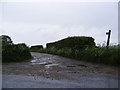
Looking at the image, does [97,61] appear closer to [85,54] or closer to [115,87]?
[85,54]


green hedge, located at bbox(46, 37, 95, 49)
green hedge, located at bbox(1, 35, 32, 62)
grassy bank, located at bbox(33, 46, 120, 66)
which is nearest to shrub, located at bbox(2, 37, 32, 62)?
green hedge, located at bbox(1, 35, 32, 62)

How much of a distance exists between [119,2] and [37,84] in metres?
5.80

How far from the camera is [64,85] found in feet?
15.1

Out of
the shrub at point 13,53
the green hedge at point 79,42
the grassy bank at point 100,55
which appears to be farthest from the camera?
the green hedge at point 79,42

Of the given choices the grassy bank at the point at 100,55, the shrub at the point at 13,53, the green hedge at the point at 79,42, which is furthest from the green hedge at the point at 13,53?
the green hedge at the point at 79,42

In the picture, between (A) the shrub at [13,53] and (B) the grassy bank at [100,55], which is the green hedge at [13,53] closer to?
(A) the shrub at [13,53]

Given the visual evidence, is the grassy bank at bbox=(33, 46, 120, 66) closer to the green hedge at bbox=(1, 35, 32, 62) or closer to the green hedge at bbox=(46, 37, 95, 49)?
the green hedge at bbox=(46, 37, 95, 49)

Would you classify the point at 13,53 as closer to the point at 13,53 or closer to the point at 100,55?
the point at 13,53

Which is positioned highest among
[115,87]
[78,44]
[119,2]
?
[119,2]

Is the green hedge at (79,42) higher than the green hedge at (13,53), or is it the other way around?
the green hedge at (79,42)

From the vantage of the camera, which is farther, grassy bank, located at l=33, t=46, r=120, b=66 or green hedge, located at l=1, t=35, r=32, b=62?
green hedge, located at l=1, t=35, r=32, b=62

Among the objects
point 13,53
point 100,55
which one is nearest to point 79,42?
point 100,55

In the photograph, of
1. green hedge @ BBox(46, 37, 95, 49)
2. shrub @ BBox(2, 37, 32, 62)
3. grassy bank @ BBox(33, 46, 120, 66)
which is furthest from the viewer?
green hedge @ BBox(46, 37, 95, 49)

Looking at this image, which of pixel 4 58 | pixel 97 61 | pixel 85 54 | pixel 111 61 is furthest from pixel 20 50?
pixel 111 61
